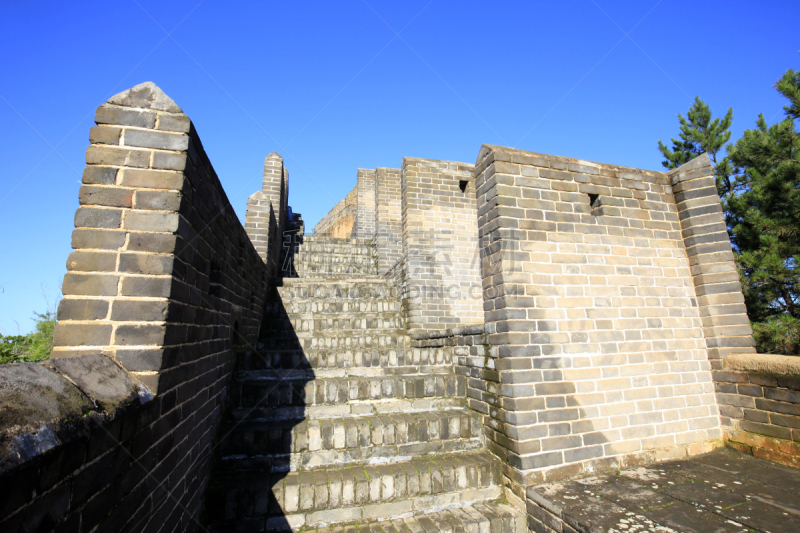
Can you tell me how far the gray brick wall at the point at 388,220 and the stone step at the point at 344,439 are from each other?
5714mm

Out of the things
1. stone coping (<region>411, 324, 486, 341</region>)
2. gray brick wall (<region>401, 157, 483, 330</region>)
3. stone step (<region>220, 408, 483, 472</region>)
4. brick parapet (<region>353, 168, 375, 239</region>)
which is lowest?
stone step (<region>220, 408, 483, 472</region>)

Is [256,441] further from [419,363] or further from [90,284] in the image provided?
[419,363]

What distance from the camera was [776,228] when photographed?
8312 millimetres

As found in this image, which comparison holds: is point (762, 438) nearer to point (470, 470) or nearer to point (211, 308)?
point (470, 470)

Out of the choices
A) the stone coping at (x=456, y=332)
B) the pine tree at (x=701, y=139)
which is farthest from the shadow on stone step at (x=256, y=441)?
the pine tree at (x=701, y=139)

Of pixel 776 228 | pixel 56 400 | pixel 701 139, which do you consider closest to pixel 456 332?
pixel 56 400

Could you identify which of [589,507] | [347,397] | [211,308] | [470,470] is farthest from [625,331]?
[211,308]

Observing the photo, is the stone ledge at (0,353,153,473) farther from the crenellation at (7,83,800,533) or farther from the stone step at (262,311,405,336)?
the stone step at (262,311,405,336)

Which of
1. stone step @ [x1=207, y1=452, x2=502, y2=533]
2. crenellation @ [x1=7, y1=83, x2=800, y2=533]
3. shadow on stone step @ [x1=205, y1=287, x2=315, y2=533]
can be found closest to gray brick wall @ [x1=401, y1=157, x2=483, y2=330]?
crenellation @ [x1=7, y1=83, x2=800, y2=533]

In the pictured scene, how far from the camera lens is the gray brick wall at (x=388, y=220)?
9.48 m

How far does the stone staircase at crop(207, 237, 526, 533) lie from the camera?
2758mm

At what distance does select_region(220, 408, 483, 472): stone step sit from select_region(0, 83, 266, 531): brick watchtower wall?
48 centimetres

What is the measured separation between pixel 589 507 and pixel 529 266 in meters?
2.01

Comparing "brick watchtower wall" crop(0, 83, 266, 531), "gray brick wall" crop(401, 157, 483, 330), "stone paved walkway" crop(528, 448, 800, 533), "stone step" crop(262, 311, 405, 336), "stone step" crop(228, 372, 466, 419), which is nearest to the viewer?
"brick watchtower wall" crop(0, 83, 266, 531)
